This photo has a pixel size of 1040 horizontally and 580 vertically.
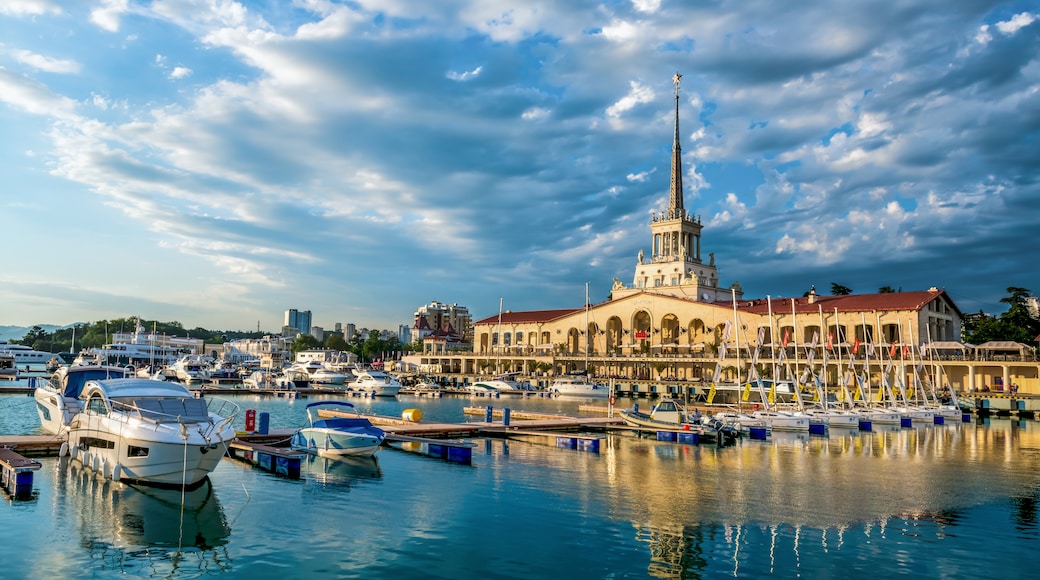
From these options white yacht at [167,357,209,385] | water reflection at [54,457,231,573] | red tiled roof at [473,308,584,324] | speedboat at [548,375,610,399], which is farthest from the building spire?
water reflection at [54,457,231,573]

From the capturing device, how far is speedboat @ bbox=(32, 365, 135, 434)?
120ft

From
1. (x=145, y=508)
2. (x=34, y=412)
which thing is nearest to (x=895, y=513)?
(x=145, y=508)

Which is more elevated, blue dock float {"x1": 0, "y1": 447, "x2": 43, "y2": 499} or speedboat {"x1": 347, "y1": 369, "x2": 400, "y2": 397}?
speedboat {"x1": 347, "y1": 369, "x2": 400, "y2": 397}

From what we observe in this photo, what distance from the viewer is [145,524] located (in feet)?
70.5

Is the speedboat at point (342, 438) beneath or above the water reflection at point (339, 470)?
above

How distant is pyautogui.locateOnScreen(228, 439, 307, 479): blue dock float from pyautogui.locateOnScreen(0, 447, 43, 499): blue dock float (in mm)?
6949

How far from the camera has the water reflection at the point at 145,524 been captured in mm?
18438

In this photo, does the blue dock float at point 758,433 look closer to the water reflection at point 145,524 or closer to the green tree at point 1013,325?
the water reflection at point 145,524

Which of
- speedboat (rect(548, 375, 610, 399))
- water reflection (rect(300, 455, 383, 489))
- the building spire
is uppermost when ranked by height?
the building spire

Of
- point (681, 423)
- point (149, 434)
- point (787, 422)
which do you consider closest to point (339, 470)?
point (149, 434)

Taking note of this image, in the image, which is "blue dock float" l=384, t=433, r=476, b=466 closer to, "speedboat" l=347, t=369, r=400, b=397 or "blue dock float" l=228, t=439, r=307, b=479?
"blue dock float" l=228, t=439, r=307, b=479

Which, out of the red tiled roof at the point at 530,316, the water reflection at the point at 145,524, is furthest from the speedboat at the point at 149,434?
the red tiled roof at the point at 530,316

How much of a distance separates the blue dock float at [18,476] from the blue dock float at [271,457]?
6949 millimetres

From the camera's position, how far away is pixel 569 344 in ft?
414
